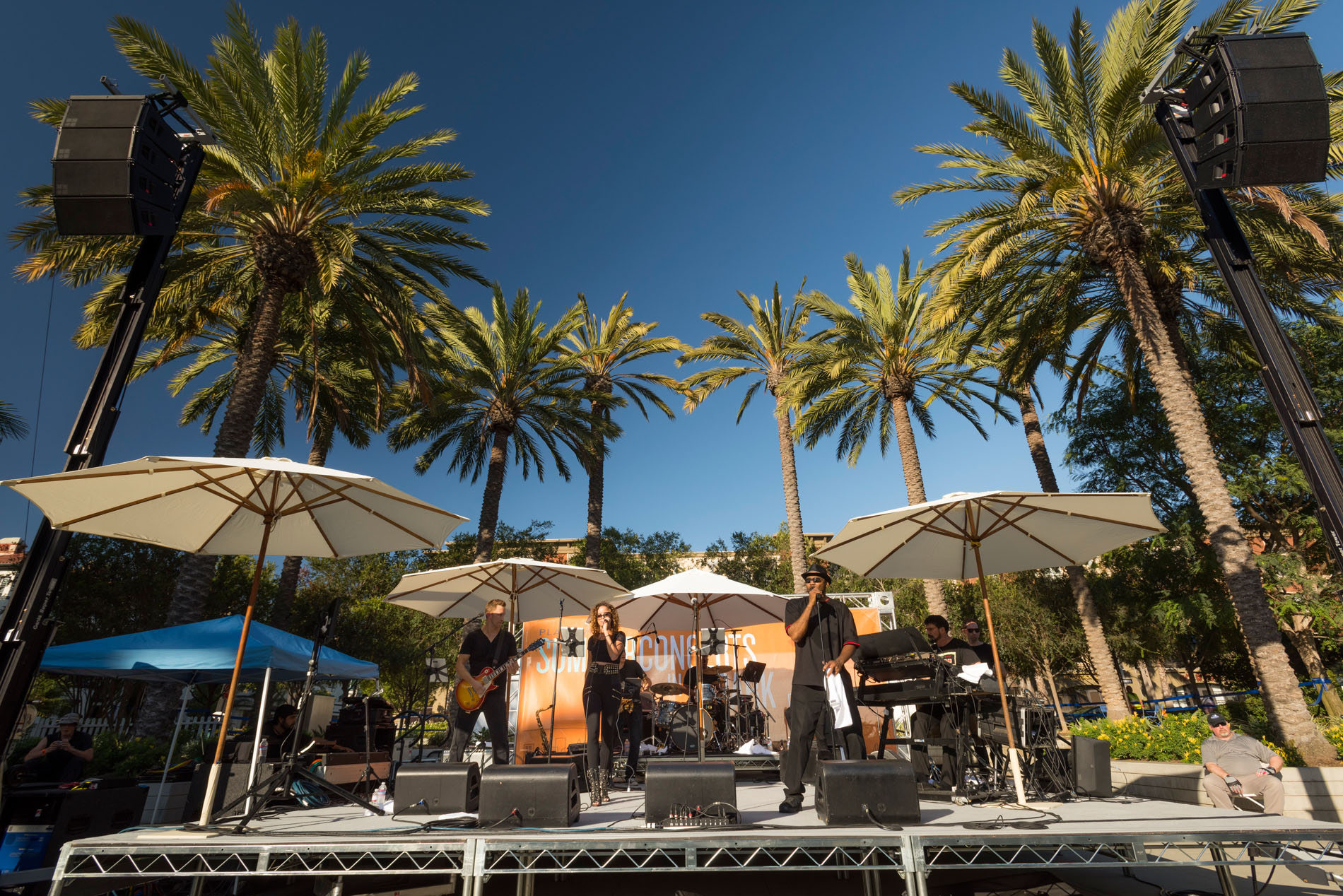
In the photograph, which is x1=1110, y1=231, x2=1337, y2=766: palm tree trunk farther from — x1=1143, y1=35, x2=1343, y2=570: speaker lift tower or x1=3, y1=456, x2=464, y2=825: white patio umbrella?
x1=3, y1=456, x2=464, y2=825: white patio umbrella

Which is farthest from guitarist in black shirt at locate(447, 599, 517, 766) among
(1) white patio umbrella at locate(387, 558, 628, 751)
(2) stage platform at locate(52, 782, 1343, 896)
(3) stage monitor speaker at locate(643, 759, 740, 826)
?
(3) stage monitor speaker at locate(643, 759, 740, 826)

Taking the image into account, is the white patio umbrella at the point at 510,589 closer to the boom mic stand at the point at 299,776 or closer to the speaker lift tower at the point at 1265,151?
the boom mic stand at the point at 299,776

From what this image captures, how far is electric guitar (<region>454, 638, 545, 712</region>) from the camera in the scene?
6898 mm

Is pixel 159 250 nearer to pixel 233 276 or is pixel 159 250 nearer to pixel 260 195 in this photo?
pixel 260 195

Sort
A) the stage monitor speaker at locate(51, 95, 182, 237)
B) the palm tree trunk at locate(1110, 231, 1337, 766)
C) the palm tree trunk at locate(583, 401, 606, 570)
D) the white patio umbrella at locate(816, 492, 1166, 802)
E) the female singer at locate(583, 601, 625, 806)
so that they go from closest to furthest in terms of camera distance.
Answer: the stage monitor speaker at locate(51, 95, 182, 237)
the white patio umbrella at locate(816, 492, 1166, 802)
the female singer at locate(583, 601, 625, 806)
the palm tree trunk at locate(1110, 231, 1337, 766)
the palm tree trunk at locate(583, 401, 606, 570)

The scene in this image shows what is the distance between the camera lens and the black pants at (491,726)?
22.6 feet

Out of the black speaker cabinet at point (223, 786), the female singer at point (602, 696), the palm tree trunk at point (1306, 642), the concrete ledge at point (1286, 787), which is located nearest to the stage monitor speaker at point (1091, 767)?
the concrete ledge at point (1286, 787)

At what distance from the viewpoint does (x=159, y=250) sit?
508cm

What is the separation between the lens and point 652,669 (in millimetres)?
13195

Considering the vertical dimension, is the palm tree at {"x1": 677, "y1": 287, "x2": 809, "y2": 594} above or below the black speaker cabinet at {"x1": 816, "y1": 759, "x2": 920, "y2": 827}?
above

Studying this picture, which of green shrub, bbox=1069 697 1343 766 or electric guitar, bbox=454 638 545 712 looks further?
green shrub, bbox=1069 697 1343 766

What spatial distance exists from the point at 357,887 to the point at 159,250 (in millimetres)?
5566

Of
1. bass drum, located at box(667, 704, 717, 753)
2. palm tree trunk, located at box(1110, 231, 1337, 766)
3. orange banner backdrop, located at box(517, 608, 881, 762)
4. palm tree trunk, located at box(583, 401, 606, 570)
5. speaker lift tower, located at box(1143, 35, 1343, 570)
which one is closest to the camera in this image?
speaker lift tower, located at box(1143, 35, 1343, 570)

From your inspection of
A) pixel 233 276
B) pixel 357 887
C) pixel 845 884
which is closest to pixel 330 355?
pixel 233 276
